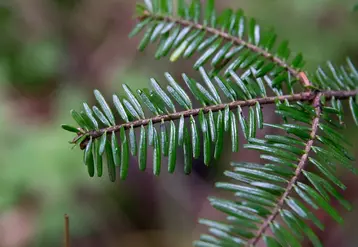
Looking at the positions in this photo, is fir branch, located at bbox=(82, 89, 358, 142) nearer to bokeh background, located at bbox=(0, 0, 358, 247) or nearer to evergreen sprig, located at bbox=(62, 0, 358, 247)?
evergreen sprig, located at bbox=(62, 0, 358, 247)

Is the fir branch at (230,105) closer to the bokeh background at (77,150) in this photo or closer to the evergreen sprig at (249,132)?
the evergreen sprig at (249,132)

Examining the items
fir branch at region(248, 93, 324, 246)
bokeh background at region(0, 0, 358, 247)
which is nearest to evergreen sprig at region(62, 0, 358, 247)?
fir branch at region(248, 93, 324, 246)

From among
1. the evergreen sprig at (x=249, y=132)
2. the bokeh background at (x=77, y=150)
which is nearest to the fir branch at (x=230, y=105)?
the evergreen sprig at (x=249, y=132)

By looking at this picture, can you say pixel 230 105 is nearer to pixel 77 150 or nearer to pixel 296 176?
pixel 296 176

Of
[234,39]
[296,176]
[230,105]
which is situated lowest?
[296,176]

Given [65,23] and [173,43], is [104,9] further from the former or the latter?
[173,43]

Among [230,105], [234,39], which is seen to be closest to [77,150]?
[234,39]
